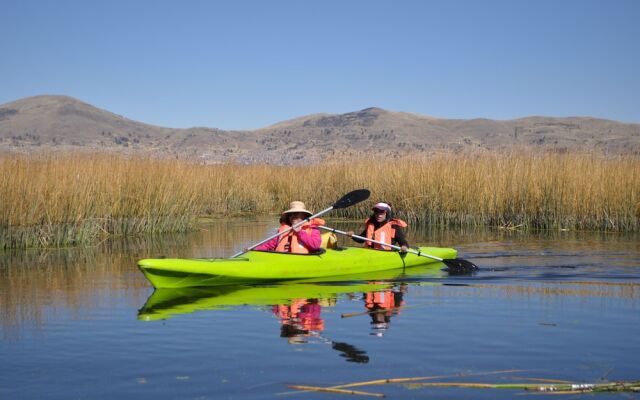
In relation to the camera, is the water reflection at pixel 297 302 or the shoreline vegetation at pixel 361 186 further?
the shoreline vegetation at pixel 361 186

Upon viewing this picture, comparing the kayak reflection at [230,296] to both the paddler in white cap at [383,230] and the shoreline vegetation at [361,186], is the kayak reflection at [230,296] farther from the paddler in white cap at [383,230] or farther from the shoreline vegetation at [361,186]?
the shoreline vegetation at [361,186]

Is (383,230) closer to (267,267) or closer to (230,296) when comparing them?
(267,267)

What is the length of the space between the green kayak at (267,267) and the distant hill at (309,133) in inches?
2251

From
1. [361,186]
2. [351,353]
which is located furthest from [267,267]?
[361,186]

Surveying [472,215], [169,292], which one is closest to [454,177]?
[472,215]

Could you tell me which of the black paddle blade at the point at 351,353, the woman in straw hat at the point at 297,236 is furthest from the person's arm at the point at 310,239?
the black paddle blade at the point at 351,353

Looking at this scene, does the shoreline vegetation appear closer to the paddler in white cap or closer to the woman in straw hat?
the woman in straw hat

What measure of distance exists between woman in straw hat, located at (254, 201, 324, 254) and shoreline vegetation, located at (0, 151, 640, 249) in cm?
473

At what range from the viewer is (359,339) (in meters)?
7.73

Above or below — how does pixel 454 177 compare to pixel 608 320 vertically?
above

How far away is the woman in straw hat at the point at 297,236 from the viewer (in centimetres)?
1168

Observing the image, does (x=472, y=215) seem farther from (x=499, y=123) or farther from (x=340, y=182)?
(x=499, y=123)

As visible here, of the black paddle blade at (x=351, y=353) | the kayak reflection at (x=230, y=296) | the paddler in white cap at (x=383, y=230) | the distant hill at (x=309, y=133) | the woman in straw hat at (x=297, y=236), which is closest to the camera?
the black paddle blade at (x=351, y=353)

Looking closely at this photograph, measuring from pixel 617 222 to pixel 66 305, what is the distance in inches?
452
